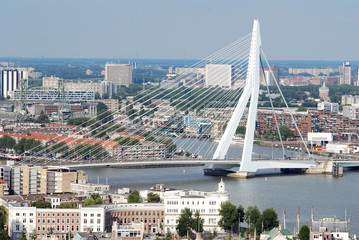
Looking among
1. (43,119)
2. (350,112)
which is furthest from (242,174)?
(350,112)

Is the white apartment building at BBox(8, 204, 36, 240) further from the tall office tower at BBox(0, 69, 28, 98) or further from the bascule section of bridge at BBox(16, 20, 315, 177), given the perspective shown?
the tall office tower at BBox(0, 69, 28, 98)

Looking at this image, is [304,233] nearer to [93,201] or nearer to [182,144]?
[93,201]

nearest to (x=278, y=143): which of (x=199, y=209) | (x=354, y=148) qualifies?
(x=354, y=148)

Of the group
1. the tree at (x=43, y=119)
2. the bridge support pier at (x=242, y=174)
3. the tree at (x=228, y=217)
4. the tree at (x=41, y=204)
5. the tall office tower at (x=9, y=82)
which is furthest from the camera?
the tall office tower at (x=9, y=82)

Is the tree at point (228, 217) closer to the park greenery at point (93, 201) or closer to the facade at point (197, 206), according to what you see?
the facade at point (197, 206)

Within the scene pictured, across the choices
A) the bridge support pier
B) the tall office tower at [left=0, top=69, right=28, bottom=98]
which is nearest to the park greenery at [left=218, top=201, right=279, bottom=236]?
the bridge support pier

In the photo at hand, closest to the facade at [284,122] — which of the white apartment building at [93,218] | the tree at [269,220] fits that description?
the tree at [269,220]
